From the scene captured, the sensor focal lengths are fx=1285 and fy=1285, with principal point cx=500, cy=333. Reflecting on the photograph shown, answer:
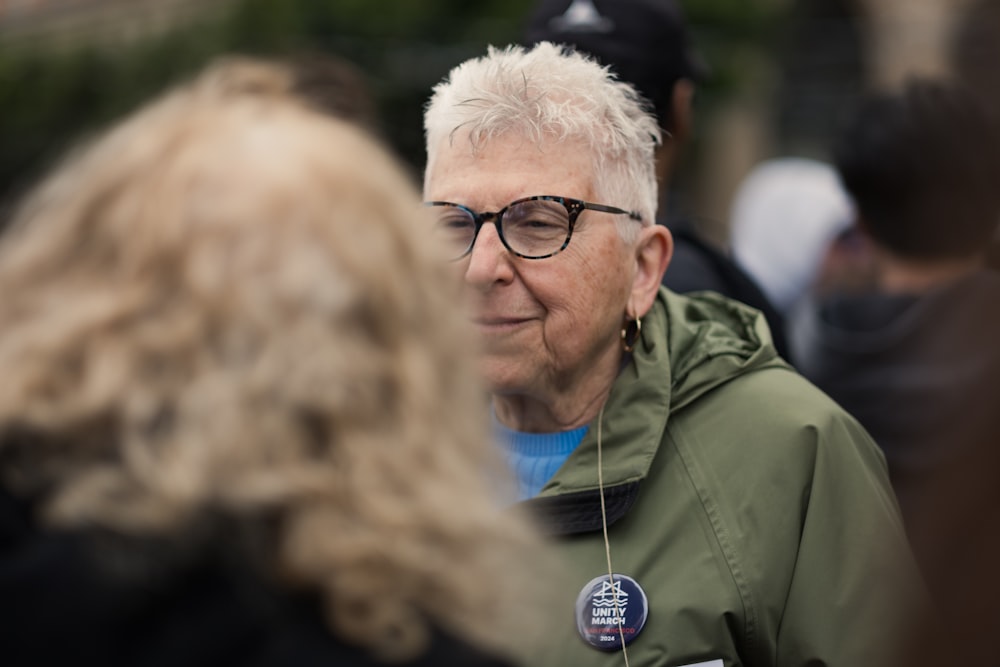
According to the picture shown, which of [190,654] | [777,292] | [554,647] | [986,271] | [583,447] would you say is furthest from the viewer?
[777,292]

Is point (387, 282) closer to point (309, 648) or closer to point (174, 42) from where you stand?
point (309, 648)

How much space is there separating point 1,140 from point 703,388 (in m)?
21.9

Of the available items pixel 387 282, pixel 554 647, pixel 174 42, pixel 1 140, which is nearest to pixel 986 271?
pixel 554 647

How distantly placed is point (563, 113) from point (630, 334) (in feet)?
1.58

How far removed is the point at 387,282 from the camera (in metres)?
1.38

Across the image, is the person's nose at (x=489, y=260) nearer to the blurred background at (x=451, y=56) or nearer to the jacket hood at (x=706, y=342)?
the jacket hood at (x=706, y=342)

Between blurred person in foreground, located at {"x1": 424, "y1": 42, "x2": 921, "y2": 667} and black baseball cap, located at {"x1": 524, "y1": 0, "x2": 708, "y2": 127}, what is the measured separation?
50 cm

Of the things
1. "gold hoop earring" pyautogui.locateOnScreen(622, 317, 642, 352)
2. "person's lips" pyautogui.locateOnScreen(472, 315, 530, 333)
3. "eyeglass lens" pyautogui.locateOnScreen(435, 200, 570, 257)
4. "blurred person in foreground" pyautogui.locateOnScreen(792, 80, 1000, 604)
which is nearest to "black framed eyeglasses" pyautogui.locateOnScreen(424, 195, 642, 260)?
"eyeglass lens" pyautogui.locateOnScreen(435, 200, 570, 257)

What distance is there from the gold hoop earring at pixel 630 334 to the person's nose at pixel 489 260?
285 millimetres

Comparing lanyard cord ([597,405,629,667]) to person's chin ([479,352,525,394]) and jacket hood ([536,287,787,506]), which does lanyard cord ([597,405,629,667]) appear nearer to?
jacket hood ([536,287,787,506])

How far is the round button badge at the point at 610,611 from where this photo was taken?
2281mm

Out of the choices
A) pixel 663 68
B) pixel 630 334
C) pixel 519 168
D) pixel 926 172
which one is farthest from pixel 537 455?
pixel 926 172

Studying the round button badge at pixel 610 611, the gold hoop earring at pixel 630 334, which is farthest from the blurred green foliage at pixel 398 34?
the round button badge at pixel 610 611

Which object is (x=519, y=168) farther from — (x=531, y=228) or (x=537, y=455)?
(x=537, y=455)
